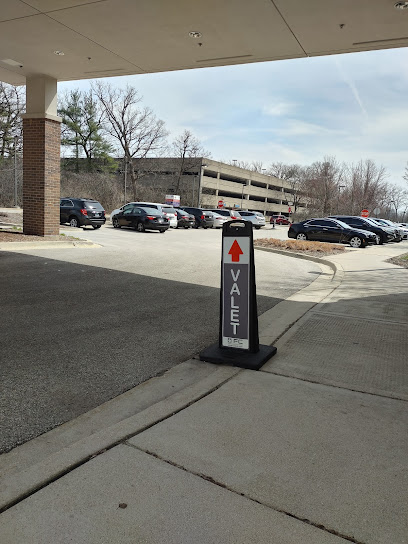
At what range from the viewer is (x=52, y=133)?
14.6 m

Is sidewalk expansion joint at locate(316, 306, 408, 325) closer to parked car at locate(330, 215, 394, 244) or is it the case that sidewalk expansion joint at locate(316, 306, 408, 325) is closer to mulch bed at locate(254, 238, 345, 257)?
mulch bed at locate(254, 238, 345, 257)

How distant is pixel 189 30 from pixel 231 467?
9699 millimetres

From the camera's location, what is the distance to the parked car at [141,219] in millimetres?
23859

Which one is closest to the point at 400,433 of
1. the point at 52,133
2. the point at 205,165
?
the point at 52,133

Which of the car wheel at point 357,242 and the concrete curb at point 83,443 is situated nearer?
the concrete curb at point 83,443

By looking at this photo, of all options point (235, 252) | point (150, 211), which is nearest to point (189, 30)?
point (235, 252)

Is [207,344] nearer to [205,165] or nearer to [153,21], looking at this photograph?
[153,21]

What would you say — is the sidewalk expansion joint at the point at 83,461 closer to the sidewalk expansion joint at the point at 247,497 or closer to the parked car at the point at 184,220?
the sidewalk expansion joint at the point at 247,497

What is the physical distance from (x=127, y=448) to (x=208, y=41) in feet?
32.8

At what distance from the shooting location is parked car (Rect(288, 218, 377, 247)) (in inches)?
881

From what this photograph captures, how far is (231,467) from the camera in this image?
2506 mm

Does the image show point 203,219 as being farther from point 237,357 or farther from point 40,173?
point 237,357

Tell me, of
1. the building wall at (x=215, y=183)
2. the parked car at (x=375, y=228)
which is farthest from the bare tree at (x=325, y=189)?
the parked car at (x=375, y=228)

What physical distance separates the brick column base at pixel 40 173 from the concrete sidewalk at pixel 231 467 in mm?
12105
